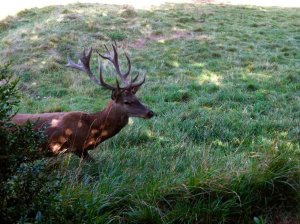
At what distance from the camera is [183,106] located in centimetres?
781

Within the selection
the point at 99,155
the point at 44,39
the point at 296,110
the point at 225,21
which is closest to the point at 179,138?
the point at 99,155

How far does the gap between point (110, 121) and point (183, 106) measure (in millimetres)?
2632

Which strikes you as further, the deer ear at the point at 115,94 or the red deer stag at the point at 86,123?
the deer ear at the point at 115,94

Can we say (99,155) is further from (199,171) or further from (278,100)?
(278,100)

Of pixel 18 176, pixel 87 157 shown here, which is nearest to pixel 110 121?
pixel 87 157

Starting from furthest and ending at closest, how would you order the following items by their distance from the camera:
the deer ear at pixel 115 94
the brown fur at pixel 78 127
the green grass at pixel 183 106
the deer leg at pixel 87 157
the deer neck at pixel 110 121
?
the deer ear at pixel 115 94 < the deer neck at pixel 110 121 < the brown fur at pixel 78 127 < the deer leg at pixel 87 157 < the green grass at pixel 183 106

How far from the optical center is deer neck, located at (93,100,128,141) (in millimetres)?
5402

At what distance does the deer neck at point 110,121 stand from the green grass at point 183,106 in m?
0.29

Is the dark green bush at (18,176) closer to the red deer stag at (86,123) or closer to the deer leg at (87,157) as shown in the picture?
the deer leg at (87,157)

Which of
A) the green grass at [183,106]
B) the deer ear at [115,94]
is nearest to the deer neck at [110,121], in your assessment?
the deer ear at [115,94]

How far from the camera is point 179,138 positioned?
6246 millimetres

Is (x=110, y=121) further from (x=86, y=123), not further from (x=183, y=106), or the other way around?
(x=183, y=106)

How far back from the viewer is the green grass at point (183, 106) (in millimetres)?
3332

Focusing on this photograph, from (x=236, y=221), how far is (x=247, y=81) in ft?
20.2
